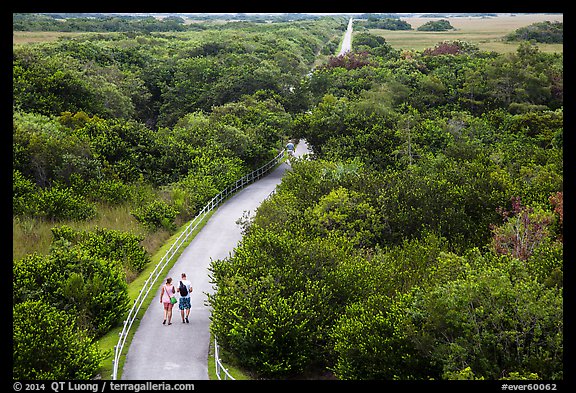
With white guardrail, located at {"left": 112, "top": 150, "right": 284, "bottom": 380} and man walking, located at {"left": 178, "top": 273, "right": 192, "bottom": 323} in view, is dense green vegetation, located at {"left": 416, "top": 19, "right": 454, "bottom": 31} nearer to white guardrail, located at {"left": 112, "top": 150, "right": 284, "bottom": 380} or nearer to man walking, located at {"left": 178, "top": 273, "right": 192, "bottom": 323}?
white guardrail, located at {"left": 112, "top": 150, "right": 284, "bottom": 380}

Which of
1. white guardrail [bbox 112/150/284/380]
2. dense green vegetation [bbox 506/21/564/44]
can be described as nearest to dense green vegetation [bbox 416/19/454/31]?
dense green vegetation [bbox 506/21/564/44]

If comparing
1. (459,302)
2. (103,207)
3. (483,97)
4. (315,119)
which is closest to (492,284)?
(459,302)

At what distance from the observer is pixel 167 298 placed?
23.8 metres

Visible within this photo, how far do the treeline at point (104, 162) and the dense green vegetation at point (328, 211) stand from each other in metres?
0.12

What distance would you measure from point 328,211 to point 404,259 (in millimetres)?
6547

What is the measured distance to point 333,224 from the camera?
3150cm

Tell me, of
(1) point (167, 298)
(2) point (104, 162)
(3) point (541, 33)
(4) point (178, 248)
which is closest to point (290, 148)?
(2) point (104, 162)

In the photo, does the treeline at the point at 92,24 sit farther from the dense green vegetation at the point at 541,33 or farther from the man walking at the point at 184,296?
the man walking at the point at 184,296

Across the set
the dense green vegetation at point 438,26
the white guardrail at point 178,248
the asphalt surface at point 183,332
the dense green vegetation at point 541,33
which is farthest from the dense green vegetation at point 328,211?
the dense green vegetation at point 438,26

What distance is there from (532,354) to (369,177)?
18951 millimetres

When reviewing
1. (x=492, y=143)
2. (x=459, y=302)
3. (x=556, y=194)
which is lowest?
(x=492, y=143)

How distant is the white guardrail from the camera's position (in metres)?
21.5

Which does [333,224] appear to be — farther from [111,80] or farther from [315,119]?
[111,80]

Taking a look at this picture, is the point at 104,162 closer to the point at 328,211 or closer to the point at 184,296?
the point at 328,211
